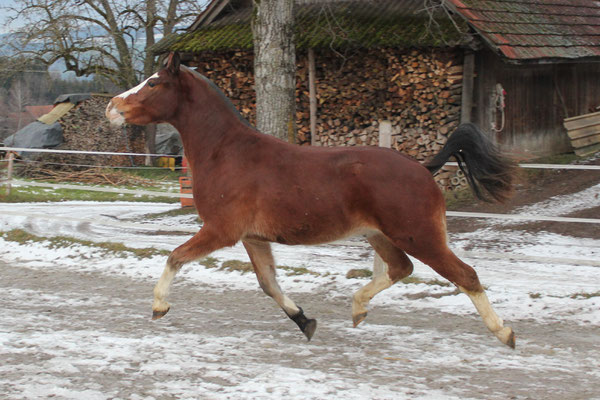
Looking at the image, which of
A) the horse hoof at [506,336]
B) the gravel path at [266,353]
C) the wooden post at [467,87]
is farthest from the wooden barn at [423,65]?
the horse hoof at [506,336]

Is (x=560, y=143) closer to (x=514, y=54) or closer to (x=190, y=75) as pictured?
(x=514, y=54)

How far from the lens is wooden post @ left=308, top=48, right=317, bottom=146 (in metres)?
12.8

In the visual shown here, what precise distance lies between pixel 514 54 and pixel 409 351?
7.14m

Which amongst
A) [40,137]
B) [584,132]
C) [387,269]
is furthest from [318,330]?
[40,137]

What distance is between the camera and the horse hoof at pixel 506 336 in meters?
4.53

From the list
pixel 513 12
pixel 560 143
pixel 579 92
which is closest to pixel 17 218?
pixel 513 12

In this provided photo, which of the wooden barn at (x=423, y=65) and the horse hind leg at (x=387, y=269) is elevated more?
the wooden barn at (x=423, y=65)

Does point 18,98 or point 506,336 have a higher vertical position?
point 18,98

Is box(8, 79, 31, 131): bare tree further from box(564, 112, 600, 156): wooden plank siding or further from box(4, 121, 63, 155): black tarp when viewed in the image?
box(564, 112, 600, 156): wooden plank siding

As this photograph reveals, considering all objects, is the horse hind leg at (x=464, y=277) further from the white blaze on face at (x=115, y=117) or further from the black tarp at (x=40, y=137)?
the black tarp at (x=40, y=137)

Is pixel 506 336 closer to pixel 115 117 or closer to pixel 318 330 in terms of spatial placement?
pixel 318 330

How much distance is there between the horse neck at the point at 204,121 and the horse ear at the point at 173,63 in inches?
4.0

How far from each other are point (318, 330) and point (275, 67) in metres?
4.33

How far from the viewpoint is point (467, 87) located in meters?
11.4
